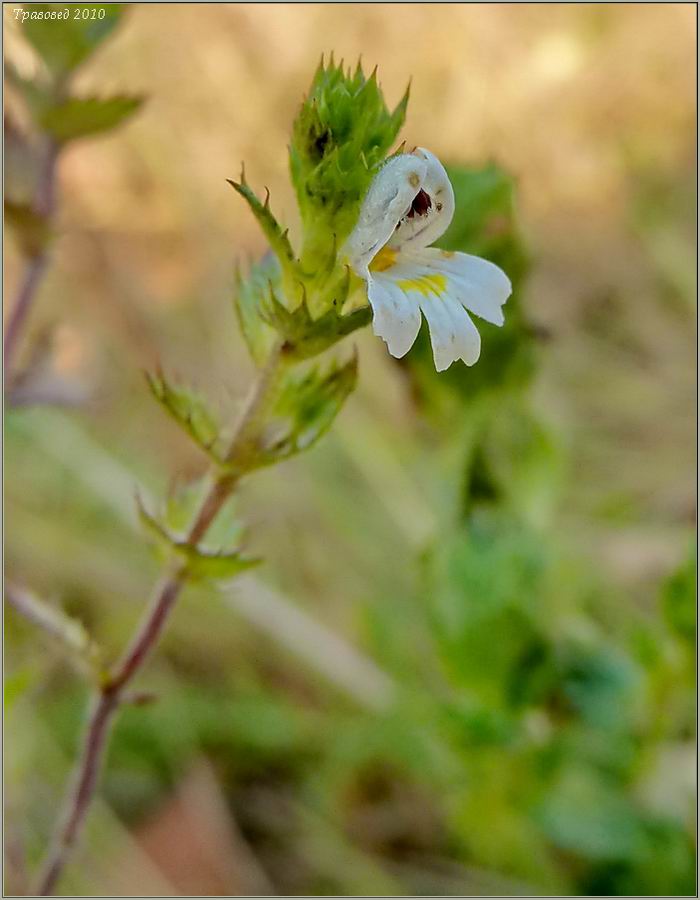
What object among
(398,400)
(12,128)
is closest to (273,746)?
(398,400)

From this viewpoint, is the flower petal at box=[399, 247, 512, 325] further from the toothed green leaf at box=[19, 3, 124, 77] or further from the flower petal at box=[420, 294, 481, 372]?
the toothed green leaf at box=[19, 3, 124, 77]

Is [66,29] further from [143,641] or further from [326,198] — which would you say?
[143,641]

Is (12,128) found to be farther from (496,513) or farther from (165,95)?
(165,95)

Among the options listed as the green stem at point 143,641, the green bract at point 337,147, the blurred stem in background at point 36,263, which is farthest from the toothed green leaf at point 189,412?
the blurred stem in background at point 36,263

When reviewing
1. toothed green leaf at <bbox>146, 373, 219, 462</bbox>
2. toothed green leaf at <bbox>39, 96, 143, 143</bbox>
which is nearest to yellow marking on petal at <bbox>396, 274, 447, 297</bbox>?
toothed green leaf at <bbox>146, 373, 219, 462</bbox>

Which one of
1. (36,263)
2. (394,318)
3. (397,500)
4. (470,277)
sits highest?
(397,500)

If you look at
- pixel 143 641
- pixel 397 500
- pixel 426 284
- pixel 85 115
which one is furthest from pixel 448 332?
pixel 397 500

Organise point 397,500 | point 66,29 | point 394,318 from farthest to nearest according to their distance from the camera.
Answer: point 397,500, point 66,29, point 394,318
